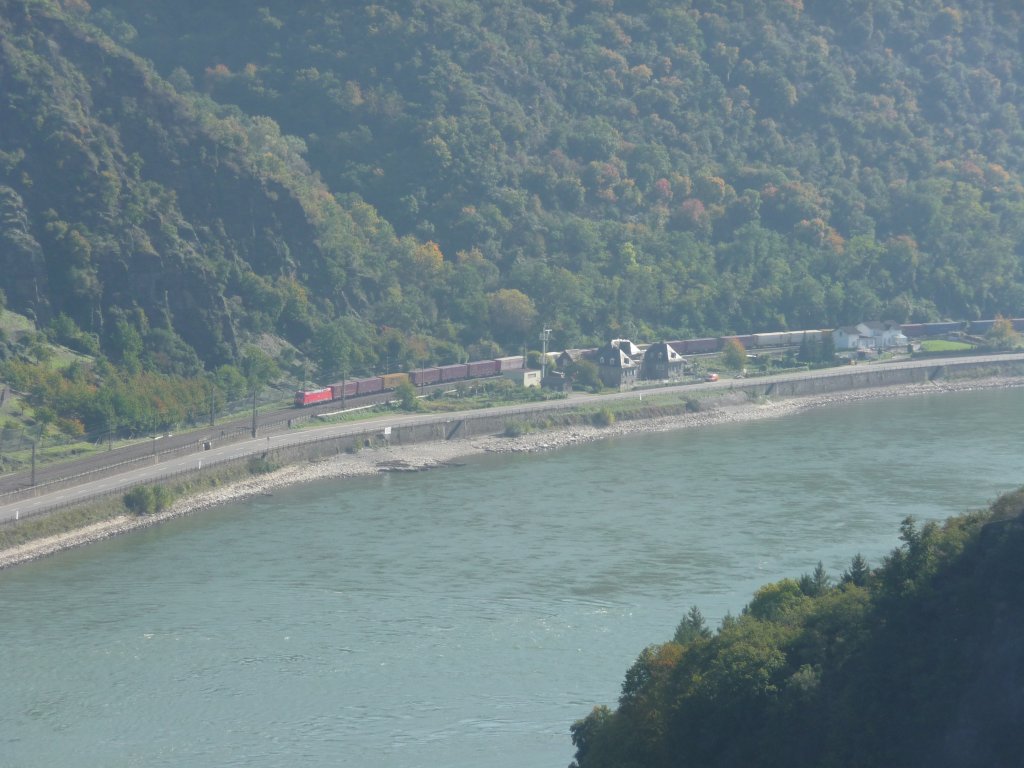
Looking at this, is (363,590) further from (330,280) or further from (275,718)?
(330,280)

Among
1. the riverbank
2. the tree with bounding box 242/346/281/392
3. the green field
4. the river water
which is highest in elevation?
the tree with bounding box 242/346/281/392

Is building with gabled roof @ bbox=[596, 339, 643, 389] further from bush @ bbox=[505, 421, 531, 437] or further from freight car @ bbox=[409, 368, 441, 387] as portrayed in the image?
bush @ bbox=[505, 421, 531, 437]

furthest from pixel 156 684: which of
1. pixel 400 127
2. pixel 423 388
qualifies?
pixel 400 127

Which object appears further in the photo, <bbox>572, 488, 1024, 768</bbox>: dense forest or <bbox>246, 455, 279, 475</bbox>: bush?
<bbox>246, 455, 279, 475</bbox>: bush

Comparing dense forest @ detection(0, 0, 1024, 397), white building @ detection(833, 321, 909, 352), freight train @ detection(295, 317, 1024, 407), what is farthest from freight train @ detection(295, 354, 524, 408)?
white building @ detection(833, 321, 909, 352)

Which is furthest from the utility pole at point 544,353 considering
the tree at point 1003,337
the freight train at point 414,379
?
the tree at point 1003,337

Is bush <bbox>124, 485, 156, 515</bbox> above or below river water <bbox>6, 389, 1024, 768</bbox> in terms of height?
above
